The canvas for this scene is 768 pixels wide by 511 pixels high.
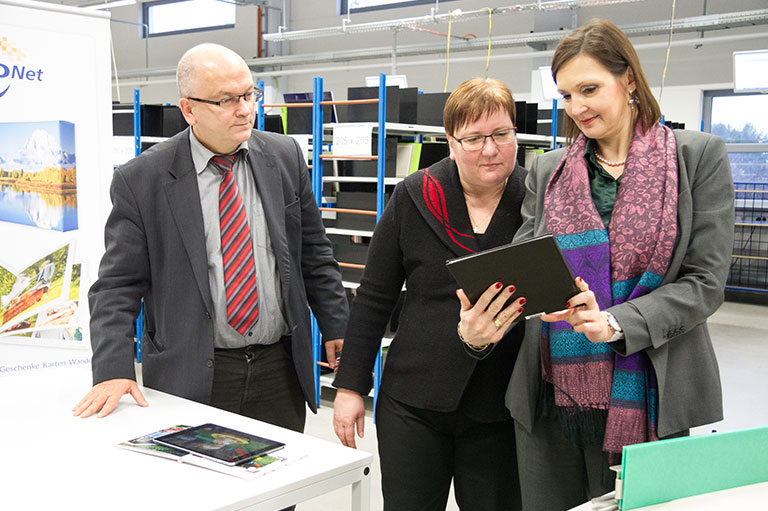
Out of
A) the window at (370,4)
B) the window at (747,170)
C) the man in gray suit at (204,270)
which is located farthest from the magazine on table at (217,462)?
the window at (370,4)

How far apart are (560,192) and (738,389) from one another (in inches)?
177

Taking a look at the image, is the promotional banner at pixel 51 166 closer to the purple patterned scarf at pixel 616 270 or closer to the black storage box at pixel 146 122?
the purple patterned scarf at pixel 616 270

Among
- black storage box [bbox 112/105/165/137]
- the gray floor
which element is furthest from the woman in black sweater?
black storage box [bbox 112/105/165/137]

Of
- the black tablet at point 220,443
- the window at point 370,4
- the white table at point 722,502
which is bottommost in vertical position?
the black tablet at point 220,443

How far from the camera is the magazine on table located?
149cm

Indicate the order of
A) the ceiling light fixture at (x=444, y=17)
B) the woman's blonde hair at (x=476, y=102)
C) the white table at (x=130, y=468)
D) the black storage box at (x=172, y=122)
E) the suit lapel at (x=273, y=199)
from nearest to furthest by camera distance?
the white table at (x=130, y=468), the woman's blonde hair at (x=476, y=102), the suit lapel at (x=273, y=199), the black storage box at (x=172, y=122), the ceiling light fixture at (x=444, y=17)

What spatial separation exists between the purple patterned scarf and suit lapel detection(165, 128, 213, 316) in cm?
95

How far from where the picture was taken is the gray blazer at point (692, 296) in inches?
56.0

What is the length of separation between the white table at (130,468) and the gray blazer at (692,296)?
2.17ft

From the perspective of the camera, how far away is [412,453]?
181 cm

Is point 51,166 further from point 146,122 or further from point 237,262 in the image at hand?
point 146,122

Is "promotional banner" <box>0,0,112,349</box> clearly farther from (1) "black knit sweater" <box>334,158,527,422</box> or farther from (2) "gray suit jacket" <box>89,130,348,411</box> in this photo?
(1) "black knit sweater" <box>334,158,527,422</box>

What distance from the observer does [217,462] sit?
1.53 meters

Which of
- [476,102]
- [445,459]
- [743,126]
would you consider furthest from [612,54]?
[743,126]
